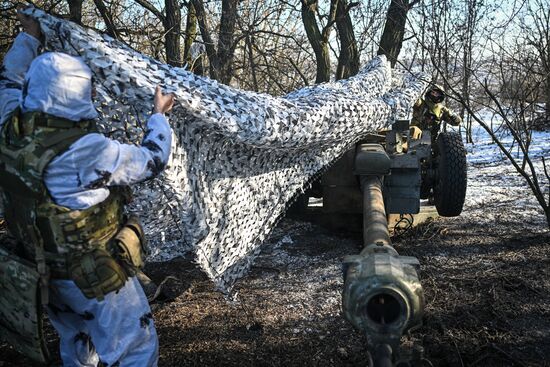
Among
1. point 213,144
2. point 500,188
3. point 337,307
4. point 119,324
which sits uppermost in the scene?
point 213,144

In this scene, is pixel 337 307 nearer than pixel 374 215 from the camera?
No

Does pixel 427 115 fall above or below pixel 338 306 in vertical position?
above

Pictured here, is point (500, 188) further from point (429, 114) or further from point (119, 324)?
point (119, 324)

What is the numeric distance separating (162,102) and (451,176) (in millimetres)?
2956

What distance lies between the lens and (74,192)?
2068 millimetres

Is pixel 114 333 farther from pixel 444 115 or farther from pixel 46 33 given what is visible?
pixel 444 115

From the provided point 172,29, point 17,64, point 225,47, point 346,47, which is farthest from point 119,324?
point 346,47

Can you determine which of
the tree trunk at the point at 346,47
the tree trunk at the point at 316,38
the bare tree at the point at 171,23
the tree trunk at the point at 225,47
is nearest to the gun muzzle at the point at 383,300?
the bare tree at the point at 171,23

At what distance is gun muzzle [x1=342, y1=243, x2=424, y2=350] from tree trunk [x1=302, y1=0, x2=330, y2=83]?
351 inches

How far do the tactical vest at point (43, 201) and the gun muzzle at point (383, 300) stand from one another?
1073mm

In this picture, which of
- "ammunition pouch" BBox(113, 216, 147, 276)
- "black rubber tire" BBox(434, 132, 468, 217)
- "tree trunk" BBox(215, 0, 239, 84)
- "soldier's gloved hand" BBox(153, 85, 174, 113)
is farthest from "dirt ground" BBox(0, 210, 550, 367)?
"tree trunk" BBox(215, 0, 239, 84)

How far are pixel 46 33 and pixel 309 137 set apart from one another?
6.15 ft

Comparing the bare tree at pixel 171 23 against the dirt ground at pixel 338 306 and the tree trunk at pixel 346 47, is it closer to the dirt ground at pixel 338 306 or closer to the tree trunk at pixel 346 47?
the dirt ground at pixel 338 306

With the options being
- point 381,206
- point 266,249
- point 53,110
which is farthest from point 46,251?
point 266,249
